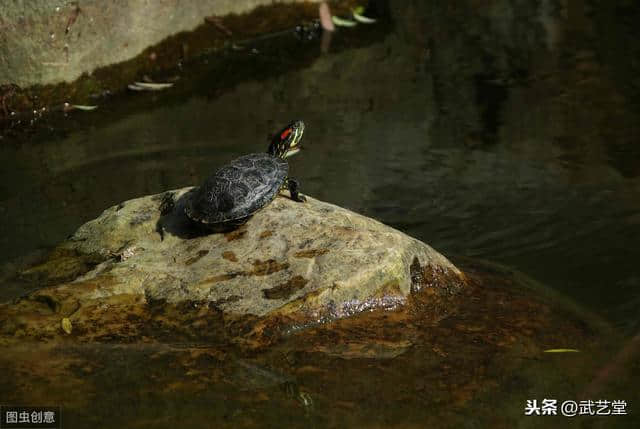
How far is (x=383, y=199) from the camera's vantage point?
19.4ft

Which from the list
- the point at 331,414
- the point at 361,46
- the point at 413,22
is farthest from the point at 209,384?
the point at 413,22

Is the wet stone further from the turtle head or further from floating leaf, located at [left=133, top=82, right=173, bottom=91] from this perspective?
floating leaf, located at [left=133, top=82, right=173, bottom=91]

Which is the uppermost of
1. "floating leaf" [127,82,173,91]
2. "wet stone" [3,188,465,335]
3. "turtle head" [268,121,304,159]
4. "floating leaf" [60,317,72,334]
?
"turtle head" [268,121,304,159]

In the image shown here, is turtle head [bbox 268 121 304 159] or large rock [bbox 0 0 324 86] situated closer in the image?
turtle head [bbox 268 121 304 159]

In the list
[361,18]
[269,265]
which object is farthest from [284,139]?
[361,18]

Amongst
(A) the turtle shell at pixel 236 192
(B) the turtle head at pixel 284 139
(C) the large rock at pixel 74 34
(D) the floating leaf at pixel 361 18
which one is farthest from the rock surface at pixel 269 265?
(D) the floating leaf at pixel 361 18

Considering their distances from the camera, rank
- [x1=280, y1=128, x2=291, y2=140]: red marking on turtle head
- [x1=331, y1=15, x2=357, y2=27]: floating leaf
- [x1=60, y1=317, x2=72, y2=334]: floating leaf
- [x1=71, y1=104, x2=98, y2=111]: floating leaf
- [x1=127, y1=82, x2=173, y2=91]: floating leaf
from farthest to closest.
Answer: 1. [x1=331, y1=15, x2=357, y2=27]: floating leaf
2. [x1=127, y1=82, x2=173, y2=91]: floating leaf
3. [x1=71, y1=104, x2=98, y2=111]: floating leaf
4. [x1=280, y1=128, x2=291, y2=140]: red marking on turtle head
5. [x1=60, y1=317, x2=72, y2=334]: floating leaf

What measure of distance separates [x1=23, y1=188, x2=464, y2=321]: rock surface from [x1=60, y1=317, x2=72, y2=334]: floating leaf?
0.12m

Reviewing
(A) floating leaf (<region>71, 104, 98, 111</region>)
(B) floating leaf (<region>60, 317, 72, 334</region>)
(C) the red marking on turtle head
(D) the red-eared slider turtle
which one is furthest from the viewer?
(A) floating leaf (<region>71, 104, 98, 111</region>)

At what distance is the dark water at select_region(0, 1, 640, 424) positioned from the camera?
17.5ft

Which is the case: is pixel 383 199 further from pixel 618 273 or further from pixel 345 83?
pixel 345 83

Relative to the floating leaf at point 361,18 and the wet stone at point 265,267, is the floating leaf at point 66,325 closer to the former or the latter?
the wet stone at point 265,267

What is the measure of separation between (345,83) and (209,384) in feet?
17.0

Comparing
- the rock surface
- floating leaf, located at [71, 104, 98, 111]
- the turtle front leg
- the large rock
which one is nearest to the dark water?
floating leaf, located at [71, 104, 98, 111]
